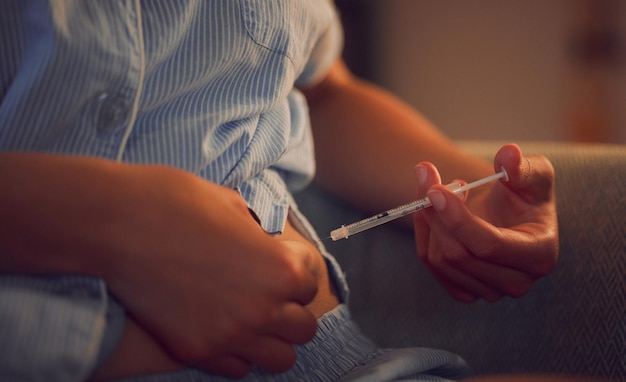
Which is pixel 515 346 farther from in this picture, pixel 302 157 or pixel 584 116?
pixel 584 116

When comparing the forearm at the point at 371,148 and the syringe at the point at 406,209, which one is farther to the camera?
A: the forearm at the point at 371,148

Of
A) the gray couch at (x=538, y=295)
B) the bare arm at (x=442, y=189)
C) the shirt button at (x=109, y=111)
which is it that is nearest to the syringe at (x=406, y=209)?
the bare arm at (x=442, y=189)

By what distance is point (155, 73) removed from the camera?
43 cm

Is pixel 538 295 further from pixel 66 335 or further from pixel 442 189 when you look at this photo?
pixel 66 335

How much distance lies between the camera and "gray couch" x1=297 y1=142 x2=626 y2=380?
1.82 feet

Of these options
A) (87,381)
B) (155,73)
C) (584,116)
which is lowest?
(584,116)

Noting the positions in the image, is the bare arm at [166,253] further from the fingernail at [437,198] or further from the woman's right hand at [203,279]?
the fingernail at [437,198]

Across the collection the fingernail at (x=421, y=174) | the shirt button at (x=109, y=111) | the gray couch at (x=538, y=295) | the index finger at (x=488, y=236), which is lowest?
the gray couch at (x=538, y=295)

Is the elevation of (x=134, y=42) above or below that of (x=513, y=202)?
above

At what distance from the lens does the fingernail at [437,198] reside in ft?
1.58

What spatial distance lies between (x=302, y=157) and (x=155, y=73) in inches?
7.9

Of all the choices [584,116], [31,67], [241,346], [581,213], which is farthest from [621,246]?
[584,116]

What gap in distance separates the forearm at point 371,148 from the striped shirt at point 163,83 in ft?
0.53

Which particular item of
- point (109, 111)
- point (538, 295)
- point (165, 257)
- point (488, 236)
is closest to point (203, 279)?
point (165, 257)
